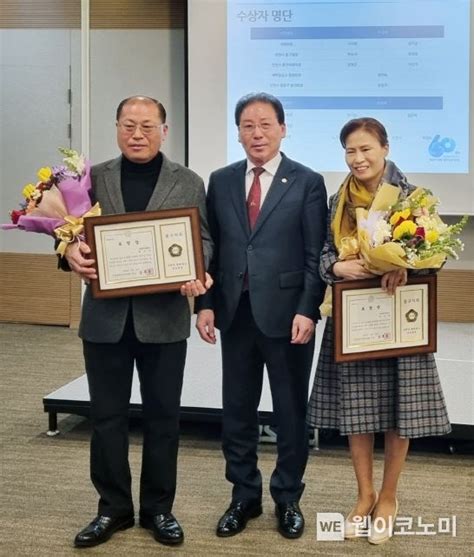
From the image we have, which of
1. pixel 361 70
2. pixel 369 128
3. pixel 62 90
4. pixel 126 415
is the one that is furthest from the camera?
pixel 62 90

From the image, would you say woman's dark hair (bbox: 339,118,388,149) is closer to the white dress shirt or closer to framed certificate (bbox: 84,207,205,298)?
the white dress shirt

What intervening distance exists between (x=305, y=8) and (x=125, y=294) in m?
3.53

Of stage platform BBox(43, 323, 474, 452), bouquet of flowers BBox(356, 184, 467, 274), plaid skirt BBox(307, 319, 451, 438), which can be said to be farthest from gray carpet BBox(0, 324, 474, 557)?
bouquet of flowers BBox(356, 184, 467, 274)

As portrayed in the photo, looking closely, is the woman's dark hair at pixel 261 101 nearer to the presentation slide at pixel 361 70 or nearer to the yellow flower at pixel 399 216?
the yellow flower at pixel 399 216

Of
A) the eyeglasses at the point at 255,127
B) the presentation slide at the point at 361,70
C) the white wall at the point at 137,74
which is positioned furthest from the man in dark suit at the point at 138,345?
the white wall at the point at 137,74

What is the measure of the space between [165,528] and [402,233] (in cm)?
119

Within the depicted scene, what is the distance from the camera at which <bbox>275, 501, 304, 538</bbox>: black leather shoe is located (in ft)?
8.73

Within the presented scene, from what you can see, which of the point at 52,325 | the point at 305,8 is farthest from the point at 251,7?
the point at 52,325

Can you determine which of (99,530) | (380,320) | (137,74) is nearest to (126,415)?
(99,530)

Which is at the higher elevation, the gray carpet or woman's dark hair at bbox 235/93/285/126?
woman's dark hair at bbox 235/93/285/126

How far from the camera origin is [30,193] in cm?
246

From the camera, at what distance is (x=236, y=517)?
2.72 metres

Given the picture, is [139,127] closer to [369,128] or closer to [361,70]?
[369,128]

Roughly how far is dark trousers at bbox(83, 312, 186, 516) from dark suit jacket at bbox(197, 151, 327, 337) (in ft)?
0.90
